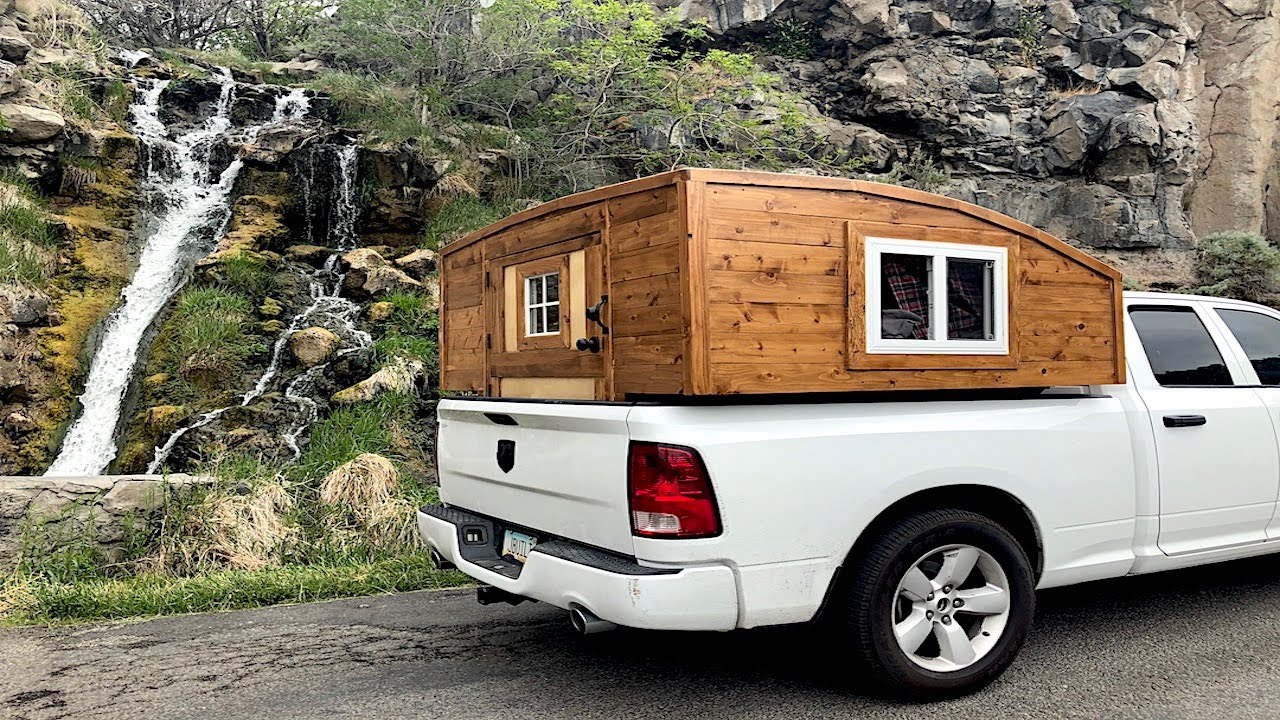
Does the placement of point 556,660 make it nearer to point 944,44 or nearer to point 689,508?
point 689,508

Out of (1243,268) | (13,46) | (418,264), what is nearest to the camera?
(418,264)

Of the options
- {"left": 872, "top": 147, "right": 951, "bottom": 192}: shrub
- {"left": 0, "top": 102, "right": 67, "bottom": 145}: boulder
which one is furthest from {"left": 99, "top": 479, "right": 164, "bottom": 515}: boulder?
{"left": 872, "top": 147, "right": 951, "bottom": 192}: shrub

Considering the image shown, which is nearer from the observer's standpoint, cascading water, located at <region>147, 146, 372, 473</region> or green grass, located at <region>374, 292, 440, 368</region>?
cascading water, located at <region>147, 146, 372, 473</region>

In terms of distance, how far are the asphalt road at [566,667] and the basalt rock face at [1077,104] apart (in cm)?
1418

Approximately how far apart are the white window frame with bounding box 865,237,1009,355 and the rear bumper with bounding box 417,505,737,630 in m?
1.17

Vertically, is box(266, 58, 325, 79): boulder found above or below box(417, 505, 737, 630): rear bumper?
above

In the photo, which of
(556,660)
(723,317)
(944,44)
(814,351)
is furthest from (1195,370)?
(944,44)

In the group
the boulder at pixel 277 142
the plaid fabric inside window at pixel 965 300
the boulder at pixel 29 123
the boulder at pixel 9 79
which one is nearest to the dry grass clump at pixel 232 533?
the plaid fabric inside window at pixel 965 300

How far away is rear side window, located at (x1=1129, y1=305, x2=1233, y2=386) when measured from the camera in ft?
15.0

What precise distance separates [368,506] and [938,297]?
4614 millimetres

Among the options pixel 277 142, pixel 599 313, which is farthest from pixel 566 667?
pixel 277 142

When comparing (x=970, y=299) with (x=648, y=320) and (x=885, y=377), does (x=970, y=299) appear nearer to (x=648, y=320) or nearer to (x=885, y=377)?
(x=885, y=377)

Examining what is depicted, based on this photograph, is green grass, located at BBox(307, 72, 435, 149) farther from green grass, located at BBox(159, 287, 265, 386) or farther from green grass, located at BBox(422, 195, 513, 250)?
green grass, located at BBox(159, 287, 265, 386)

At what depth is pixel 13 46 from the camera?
14.1m
